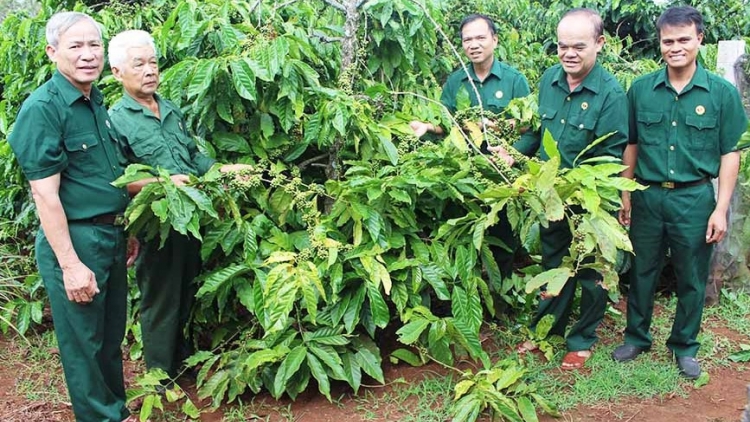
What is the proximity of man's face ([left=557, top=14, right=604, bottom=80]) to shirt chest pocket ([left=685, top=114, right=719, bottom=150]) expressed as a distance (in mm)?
570

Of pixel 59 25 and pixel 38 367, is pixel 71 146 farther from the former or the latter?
pixel 38 367

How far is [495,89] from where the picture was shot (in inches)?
166

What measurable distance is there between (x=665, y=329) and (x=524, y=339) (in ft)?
3.05

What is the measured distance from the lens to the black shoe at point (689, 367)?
3594 mm

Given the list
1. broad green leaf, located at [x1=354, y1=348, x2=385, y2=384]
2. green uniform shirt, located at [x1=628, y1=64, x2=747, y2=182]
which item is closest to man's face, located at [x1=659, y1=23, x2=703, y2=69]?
green uniform shirt, located at [x1=628, y1=64, x2=747, y2=182]

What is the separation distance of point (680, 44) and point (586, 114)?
21.1 inches

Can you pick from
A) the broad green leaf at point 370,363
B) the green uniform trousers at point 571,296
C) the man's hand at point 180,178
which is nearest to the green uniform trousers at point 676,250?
the green uniform trousers at point 571,296

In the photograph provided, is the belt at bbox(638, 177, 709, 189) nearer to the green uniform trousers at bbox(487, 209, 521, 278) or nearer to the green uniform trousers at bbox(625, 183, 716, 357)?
the green uniform trousers at bbox(625, 183, 716, 357)

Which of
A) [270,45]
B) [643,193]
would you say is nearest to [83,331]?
[270,45]

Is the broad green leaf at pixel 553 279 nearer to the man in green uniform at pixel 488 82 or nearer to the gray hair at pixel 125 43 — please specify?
the man in green uniform at pixel 488 82

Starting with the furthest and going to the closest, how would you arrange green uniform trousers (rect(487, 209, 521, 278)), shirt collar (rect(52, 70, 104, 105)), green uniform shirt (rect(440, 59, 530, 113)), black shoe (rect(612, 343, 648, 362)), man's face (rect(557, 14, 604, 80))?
green uniform shirt (rect(440, 59, 530, 113)) < green uniform trousers (rect(487, 209, 521, 278)) < black shoe (rect(612, 343, 648, 362)) < man's face (rect(557, 14, 604, 80)) < shirt collar (rect(52, 70, 104, 105))

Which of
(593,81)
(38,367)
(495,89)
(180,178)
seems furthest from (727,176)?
(38,367)

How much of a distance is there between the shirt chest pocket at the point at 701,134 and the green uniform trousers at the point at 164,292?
252 centimetres

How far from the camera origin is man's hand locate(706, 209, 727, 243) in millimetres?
3441
